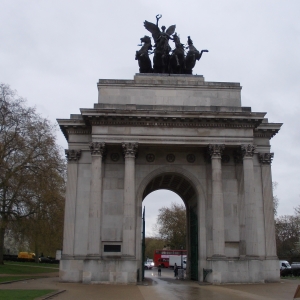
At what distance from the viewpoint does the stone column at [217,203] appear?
97.8 feet

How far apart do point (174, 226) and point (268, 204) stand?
64577mm

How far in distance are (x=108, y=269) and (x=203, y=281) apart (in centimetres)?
699

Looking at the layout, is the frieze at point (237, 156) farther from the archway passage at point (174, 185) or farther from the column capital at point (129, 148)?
the column capital at point (129, 148)

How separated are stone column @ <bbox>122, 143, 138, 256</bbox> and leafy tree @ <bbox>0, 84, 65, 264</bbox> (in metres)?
12.1

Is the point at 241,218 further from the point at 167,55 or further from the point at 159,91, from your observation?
the point at 167,55

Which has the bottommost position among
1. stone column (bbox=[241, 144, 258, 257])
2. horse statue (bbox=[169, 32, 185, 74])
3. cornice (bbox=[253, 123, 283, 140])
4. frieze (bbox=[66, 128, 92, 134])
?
stone column (bbox=[241, 144, 258, 257])

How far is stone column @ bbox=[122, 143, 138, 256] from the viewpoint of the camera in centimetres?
2961

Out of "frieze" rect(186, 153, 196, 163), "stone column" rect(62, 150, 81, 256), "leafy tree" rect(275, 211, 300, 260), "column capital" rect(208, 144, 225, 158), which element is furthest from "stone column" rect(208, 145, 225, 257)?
"leafy tree" rect(275, 211, 300, 260)

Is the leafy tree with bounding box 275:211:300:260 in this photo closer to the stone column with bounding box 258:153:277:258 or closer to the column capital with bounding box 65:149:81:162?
the stone column with bounding box 258:153:277:258

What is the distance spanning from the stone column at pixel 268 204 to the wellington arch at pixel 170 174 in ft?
0.26

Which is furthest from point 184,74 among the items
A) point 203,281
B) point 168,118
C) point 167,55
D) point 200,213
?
point 203,281

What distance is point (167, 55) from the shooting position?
36.9 metres

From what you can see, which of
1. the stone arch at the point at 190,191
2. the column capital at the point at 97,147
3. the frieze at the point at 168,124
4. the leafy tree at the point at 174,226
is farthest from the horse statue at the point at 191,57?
the leafy tree at the point at 174,226

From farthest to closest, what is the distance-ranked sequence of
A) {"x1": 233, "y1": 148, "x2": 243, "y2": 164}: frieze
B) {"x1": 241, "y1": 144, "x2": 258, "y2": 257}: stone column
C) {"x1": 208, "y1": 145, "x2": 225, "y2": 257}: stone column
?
{"x1": 233, "y1": 148, "x2": 243, "y2": 164}: frieze
{"x1": 241, "y1": 144, "x2": 258, "y2": 257}: stone column
{"x1": 208, "y1": 145, "x2": 225, "y2": 257}: stone column
